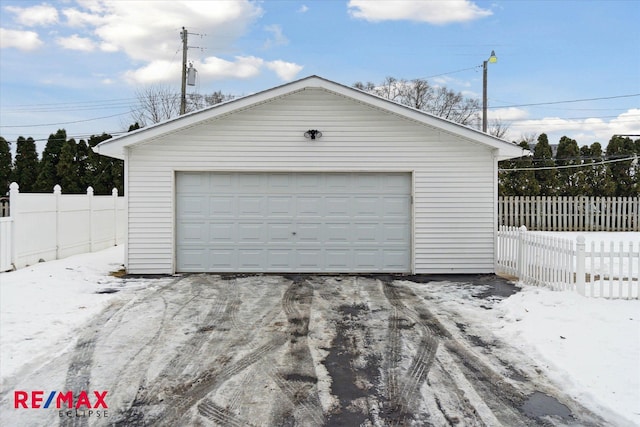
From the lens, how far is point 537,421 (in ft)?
11.4

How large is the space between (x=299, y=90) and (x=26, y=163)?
19.8 meters

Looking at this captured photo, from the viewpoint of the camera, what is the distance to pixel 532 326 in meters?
5.84

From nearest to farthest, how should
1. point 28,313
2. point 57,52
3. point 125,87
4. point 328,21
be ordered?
point 28,313 → point 328,21 → point 57,52 → point 125,87

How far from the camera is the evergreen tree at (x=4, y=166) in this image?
74.3ft

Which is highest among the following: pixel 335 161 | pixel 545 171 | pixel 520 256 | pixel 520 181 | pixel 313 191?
pixel 545 171

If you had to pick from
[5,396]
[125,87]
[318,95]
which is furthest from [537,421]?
[125,87]

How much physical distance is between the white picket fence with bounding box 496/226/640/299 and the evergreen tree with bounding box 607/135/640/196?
15.1 metres

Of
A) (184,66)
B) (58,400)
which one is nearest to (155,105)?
(184,66)

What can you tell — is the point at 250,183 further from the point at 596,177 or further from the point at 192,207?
the point at 596,177

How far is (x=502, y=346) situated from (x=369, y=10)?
15.5 metres

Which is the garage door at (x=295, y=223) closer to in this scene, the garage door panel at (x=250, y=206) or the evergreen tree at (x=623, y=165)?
the garage door panel at (x=250, y=206)

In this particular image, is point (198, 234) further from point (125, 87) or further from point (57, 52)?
point (125, 87)

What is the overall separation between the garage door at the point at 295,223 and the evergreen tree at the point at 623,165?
18080 mm

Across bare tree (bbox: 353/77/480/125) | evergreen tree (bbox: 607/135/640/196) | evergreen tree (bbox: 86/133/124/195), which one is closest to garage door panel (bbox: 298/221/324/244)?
evergreen tree (bbox: 86/133/124/195)
